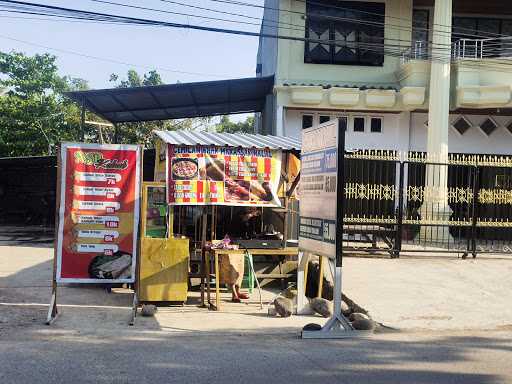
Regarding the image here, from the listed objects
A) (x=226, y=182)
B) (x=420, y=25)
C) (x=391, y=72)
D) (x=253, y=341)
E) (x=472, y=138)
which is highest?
(x=420, y=25)

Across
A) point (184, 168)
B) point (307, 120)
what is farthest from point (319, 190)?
point (307, 120)

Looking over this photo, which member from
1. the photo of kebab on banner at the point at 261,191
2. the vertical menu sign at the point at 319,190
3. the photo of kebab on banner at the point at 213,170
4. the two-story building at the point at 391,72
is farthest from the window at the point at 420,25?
the vertical menu sign at the point at 319,190

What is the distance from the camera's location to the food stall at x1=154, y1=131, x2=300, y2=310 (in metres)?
8.93

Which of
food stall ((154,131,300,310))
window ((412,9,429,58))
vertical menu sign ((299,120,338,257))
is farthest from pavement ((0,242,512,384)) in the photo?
window ((412,9,429,58))

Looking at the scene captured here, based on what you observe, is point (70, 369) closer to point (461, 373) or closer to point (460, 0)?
point (461, 373)

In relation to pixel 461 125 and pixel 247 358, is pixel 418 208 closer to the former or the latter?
pixel 461 125

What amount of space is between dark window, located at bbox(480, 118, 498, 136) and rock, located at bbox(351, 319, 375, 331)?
13928mm

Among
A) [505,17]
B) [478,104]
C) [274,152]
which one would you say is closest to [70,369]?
[274,152]

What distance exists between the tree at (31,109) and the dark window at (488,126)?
2104 cm

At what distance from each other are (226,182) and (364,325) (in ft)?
10.8

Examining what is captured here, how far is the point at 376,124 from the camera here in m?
18.9

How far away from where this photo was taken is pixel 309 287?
10773mm

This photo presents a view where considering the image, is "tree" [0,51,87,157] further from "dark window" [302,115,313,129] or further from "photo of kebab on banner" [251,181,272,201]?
"photo of kebab on banner" [251,181,272,201]

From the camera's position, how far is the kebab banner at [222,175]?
897 cm
